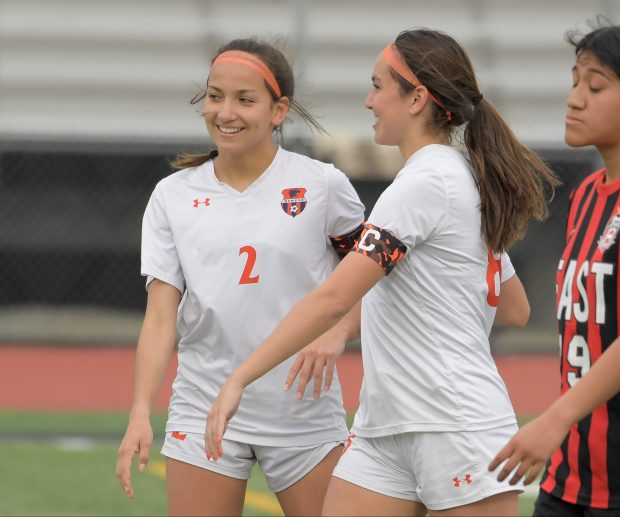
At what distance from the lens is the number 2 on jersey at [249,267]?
12.0 ft

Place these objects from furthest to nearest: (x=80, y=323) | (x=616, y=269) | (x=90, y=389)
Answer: (x=80, y=323) < (x=90, y=389) < (x=616, y=269)

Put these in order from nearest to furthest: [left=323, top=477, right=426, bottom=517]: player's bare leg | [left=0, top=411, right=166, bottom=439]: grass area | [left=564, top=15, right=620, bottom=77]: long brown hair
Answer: [left=564, top=15, right=620, bottom=77]: long brown hair, [left=323, top=477, right=426, bottom=517]: player's bare leg, [left=0, top=411, right=166, bottom=439]: grass area

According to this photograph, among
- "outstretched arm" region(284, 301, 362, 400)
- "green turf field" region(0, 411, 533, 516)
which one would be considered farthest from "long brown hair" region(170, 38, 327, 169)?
"green turf field" region(0, 411, 533, 516)

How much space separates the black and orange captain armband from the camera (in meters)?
3.00

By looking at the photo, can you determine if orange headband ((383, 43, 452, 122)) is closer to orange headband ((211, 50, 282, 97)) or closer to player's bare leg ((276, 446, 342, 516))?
orange headband ((211, 50, 282, 97))

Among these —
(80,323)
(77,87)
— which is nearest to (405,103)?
(80,323)

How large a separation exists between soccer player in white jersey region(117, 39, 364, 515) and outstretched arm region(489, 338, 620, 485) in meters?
0.99

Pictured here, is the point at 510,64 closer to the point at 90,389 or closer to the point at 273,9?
the point at 273,9

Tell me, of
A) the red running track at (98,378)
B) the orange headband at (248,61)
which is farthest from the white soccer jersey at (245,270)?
the red running track at (98,378)

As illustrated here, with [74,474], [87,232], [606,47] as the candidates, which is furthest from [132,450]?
[87,232]

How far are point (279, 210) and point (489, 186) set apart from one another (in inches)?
30.0

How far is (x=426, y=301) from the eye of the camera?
3.13 m

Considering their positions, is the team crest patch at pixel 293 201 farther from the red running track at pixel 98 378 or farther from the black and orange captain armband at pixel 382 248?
the red running track at pixel 98 378

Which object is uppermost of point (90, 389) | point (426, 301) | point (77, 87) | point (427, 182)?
point (77, 87)
